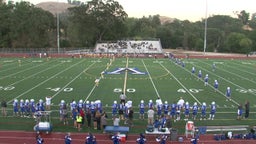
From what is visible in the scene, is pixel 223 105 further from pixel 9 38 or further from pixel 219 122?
pixel 9 38

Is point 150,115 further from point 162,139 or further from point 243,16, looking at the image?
point 243,16

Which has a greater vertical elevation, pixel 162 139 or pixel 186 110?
pixel 186 110

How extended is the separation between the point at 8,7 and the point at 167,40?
139 feet

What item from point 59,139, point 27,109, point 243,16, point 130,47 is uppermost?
point 243,16

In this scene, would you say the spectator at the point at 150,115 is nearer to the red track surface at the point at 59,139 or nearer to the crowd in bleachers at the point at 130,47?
the red track surface at the point at 59,139

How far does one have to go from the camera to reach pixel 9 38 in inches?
2714

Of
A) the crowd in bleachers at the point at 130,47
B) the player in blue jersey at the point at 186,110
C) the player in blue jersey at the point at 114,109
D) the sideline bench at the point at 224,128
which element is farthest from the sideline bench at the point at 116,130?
the crowd in bleachers at the point at 130,47

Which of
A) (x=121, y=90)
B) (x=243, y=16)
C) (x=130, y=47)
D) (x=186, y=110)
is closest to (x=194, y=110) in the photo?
(x=186, y=110)

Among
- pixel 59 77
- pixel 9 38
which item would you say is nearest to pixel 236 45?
pixel 9 38

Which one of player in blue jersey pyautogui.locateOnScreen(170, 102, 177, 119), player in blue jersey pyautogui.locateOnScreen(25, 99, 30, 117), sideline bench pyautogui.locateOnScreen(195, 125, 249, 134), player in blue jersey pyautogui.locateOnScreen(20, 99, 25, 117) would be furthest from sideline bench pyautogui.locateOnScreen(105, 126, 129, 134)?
player in blue jersey pyautogui.locateOnScreen(20, 99, 25, 117)

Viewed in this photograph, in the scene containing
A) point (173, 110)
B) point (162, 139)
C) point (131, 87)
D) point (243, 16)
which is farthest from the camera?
point (243, 16)

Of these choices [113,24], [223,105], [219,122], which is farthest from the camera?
[113,24]

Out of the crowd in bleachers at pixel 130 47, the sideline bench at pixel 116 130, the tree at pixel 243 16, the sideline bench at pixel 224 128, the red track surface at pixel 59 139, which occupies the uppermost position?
the tree at pixel 243 16

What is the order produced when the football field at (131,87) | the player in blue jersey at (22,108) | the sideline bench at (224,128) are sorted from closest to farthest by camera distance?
the sideline bench at (224,128) < the player in blue jersey at (22,108) < the football field at (131,87)
